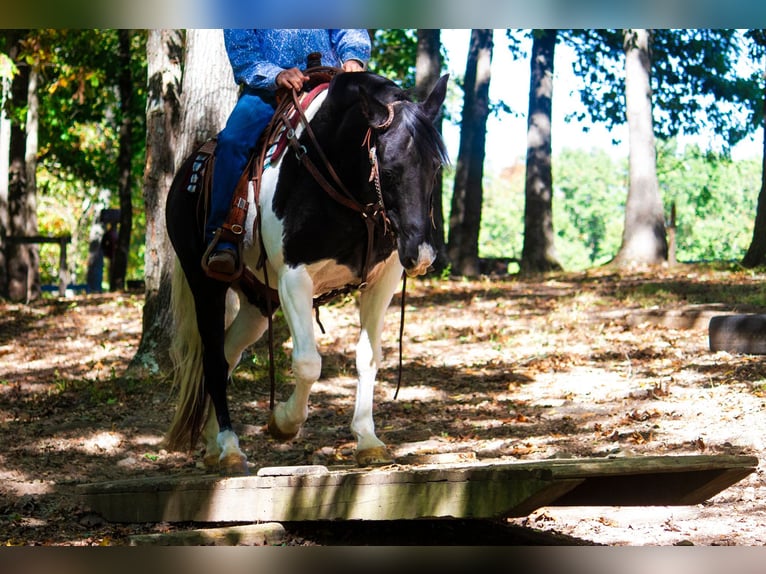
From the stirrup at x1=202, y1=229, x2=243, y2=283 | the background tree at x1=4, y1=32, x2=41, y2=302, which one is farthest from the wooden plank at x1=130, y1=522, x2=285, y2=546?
the background tree at x1=4, y1=32, x2=41, y2=302

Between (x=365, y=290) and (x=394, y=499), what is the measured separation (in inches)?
71.6

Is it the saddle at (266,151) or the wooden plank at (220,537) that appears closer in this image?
the wooden plank at (220,537)

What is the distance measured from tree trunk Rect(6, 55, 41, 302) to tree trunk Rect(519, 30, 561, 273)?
10481 millimetres

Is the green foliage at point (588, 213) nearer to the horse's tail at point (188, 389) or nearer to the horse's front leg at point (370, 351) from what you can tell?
the horse's tail at point (188, 389)

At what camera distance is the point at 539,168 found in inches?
1006

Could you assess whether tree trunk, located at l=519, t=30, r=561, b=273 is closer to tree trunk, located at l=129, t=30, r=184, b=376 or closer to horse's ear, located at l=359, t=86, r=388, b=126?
tree trunk, located at l=129, t=30, r=184, b=376

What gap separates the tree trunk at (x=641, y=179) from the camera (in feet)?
68.0

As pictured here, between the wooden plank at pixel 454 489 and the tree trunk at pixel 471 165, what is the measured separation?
17.2 metres

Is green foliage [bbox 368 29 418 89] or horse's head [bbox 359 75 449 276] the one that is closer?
horse's head [bbox 359 75 449 276]

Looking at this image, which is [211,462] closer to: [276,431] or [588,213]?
[276,431]

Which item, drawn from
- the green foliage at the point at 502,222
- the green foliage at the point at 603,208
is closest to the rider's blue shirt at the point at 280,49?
the green foliage at the point at 603,208

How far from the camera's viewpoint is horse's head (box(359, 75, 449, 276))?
538cm

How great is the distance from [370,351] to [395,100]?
160cm

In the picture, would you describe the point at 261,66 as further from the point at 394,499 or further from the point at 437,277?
the point at 437,277
